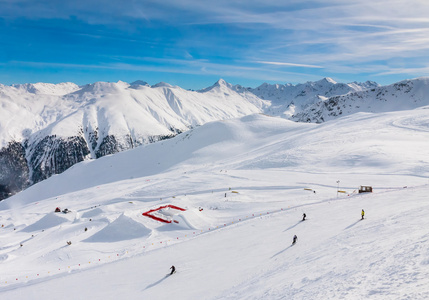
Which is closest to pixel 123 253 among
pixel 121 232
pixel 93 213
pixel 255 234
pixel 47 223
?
pixel 121 232

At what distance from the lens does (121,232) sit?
3167cm

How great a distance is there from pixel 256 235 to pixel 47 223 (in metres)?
33.1

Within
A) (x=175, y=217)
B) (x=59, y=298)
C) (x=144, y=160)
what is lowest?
(x=59, y=298)

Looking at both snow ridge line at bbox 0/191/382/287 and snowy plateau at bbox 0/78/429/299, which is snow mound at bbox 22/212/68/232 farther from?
snow ridge line at bbox 0/191/382/287

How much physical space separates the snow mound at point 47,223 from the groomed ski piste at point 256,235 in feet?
0.65

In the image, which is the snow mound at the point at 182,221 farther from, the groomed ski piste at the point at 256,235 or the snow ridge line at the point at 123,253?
the snow ridge line at the point at 123,253

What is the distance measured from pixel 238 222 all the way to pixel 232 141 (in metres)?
73.7

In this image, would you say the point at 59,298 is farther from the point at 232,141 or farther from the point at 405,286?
the point at 232,141

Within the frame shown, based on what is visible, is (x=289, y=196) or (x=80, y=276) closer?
(x=80, y=276)

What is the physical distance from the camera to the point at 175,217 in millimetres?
32969

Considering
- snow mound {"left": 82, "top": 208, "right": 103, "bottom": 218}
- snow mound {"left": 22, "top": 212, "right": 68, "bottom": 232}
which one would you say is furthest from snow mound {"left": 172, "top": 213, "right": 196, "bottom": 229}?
snow mound {"left": 22, "top": 212, "right": 68, "bottom": 232}

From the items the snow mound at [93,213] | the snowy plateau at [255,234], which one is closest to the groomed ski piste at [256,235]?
the snowy plateau at [255,234]

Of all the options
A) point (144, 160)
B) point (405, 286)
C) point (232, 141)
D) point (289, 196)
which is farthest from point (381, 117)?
point (405, 286)

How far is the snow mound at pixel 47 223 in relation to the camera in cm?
4069
